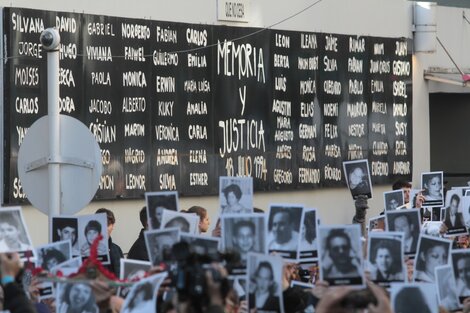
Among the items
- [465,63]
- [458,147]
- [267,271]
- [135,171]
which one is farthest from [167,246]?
[458,147]

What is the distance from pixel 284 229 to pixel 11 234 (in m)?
1.78

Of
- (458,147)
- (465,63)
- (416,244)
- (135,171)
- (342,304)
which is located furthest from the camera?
(458,147)

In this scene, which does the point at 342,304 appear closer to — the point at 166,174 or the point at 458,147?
the point at 166,174

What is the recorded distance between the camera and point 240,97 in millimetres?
19531

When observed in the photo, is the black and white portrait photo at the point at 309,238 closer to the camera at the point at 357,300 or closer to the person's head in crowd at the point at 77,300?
the person's head in crowd at the point at 77,300

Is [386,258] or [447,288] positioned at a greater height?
[386,258]

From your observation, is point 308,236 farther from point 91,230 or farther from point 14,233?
point 14,233

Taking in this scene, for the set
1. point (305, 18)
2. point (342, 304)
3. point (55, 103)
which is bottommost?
point (342, 304)

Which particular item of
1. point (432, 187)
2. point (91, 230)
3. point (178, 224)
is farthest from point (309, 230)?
point (432, 187)

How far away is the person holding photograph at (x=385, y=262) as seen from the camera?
395 inches

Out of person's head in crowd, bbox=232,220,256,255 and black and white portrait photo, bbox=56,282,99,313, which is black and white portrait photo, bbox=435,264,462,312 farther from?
black and white portrait photo, bbox=56,282,99,313

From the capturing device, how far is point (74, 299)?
10023mm

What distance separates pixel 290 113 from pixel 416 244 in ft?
29.5

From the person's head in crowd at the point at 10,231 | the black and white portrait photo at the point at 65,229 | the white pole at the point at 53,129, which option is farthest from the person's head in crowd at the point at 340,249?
the white pole at the point at 53,129
